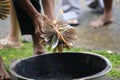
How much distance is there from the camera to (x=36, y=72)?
3.34 m

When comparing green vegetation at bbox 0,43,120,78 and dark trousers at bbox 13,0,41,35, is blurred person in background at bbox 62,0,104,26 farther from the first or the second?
dark trousers at bbox 13,0,41,35

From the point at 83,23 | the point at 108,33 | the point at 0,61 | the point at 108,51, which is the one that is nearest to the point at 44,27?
the point at 0,61

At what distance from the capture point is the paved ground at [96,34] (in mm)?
4761

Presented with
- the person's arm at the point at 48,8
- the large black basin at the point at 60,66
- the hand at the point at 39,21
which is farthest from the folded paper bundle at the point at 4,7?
the person's arm at the point at 48,8

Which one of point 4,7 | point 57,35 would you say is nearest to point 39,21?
point 57,35

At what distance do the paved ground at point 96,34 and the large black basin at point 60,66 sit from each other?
48.9 inches

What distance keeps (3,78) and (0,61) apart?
159mm

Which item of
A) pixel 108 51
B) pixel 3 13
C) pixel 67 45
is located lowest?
pixel 108 51

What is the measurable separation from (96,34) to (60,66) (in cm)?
194

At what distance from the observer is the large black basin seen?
322 centimetres

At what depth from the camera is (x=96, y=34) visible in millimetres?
5234

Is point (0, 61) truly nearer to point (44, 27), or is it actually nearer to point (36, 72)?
point (36, 72)

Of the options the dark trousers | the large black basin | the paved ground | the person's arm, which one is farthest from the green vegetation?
the person's arm

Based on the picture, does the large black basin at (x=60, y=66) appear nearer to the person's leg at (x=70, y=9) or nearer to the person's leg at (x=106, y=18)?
the person's leg at (x=106, y=18)
